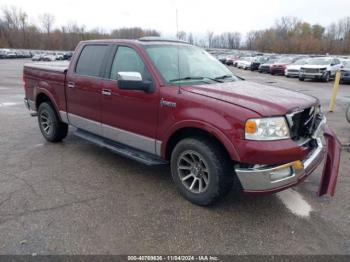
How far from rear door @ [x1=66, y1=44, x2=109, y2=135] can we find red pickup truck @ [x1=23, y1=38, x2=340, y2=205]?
17 millimetres

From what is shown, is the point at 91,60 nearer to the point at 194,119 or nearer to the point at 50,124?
the point at 50,124

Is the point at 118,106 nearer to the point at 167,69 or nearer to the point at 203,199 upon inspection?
the point at 167,69

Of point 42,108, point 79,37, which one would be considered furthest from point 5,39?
point 42,108

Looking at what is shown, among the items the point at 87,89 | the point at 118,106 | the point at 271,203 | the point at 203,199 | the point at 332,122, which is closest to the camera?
the point at 203,199

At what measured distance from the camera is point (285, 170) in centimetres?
316

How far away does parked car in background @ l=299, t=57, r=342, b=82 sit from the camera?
20.9m

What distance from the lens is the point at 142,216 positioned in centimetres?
348

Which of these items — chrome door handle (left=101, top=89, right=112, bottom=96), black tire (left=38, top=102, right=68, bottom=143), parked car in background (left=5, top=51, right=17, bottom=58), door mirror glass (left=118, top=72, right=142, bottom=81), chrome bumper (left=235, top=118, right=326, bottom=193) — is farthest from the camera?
parked car in background (left=5, top=51, right=17, bottom=58)

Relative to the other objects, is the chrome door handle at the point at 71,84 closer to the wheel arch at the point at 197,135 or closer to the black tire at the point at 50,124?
→ the black tire at the point at 50,124

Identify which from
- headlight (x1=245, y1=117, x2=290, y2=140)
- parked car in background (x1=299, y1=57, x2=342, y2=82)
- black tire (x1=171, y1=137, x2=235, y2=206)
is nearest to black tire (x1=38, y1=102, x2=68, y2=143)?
black tire (x1=171, y1=137, x2=235, y2=206)

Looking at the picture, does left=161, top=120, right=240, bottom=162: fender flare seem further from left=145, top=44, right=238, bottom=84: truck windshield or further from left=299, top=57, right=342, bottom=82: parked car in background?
left=299, top=57, right=342, bottom=82: parked car in background

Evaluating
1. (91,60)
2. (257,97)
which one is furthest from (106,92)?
(257,97)

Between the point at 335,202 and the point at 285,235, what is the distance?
43.4 inches

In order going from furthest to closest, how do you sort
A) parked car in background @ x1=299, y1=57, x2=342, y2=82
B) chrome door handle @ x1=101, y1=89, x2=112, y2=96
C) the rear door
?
1. parked car in background @ x1=299, y1=57, x2=342, y2=82
2. the rear door
3. chrome door handle @ x1=101, y1=89, x2=112, y2=96
